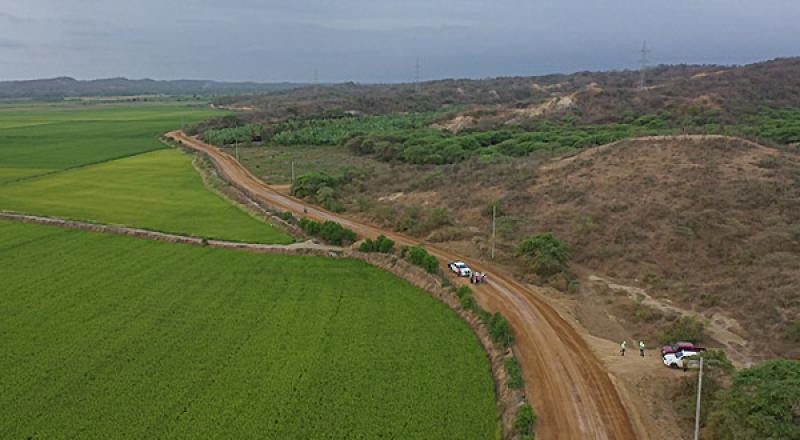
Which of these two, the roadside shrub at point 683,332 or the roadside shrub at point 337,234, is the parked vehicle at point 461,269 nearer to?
the roadside shrub at point 337,234

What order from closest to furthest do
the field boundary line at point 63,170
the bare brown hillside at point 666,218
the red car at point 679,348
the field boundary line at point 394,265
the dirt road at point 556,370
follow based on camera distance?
the dirt road at point 556,370 → the field boundary line at point 394,265 → the red car at point 679,348 → the bare brown hillside at point 666,218 → the field boundary line at point 63,170

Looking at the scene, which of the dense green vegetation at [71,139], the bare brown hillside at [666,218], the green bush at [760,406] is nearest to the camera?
the green bush at [760,406]

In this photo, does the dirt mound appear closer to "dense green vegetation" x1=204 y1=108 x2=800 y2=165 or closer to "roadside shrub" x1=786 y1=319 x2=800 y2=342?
"roadside shrub" x1=786 y1=319 x2=800 y2=342

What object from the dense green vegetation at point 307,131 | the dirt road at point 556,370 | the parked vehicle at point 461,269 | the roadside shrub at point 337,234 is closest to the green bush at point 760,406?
the dirt road at point 556,370

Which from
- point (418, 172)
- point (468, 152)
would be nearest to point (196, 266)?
point (418, 172)

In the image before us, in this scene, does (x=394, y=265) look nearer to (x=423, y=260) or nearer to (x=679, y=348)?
(x=423, y=260)

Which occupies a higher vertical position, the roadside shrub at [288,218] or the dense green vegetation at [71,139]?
the dense green vegetation at [71,139]

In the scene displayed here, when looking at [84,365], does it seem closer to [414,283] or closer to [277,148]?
[414,283]
